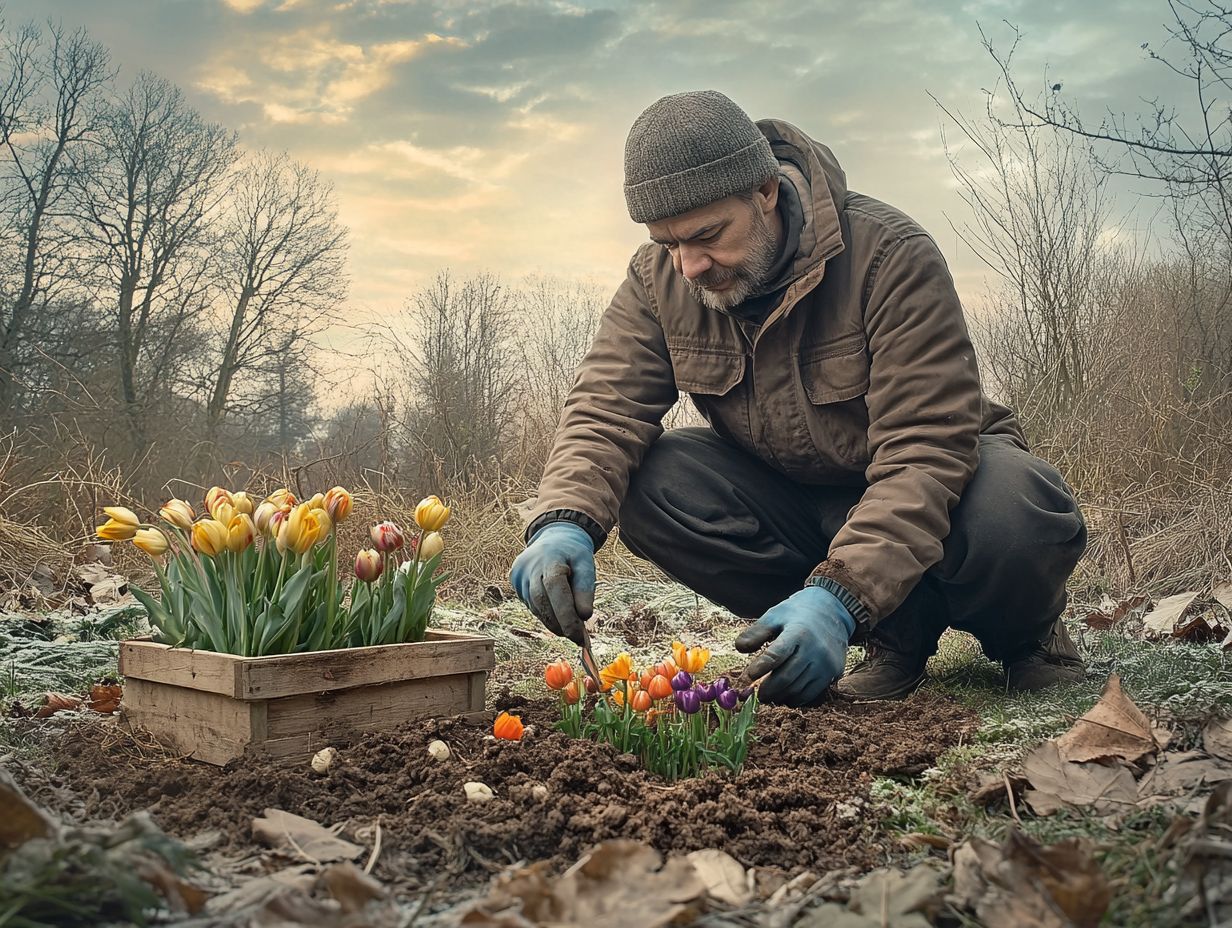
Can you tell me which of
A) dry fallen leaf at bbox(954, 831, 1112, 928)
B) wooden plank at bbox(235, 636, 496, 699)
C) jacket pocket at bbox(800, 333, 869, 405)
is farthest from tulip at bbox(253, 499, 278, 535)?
dry fallen leaf at bbox(954, 831, 1112, 928)

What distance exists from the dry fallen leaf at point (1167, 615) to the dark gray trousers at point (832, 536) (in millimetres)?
1174

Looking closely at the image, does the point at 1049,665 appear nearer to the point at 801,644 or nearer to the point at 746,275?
the point at 801,644

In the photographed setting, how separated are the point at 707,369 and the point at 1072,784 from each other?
5.96 feet

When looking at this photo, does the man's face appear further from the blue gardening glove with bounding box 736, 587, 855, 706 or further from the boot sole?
the boot sole

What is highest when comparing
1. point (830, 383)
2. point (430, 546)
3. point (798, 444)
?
point (830, 383)

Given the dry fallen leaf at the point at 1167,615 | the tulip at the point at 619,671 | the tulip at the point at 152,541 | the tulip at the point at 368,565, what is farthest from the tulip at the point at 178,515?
the dry fallen leaf at the point at 1167,615

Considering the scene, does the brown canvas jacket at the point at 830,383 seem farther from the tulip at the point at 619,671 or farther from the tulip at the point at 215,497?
the tulip at the point at 215,497

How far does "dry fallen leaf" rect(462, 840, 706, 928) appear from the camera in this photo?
124cm

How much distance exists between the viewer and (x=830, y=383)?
3146 mm

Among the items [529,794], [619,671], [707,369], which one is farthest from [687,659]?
[707,369]

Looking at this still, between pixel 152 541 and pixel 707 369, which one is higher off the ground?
pixel 707 369

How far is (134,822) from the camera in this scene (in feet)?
4.26

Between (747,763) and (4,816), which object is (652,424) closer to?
(747,763)

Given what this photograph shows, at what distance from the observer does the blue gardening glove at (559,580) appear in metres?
2.72
